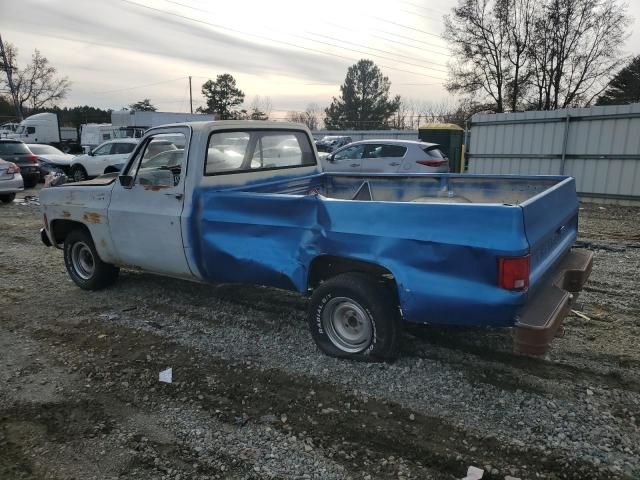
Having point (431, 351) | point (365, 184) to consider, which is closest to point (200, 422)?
point (431, 351)

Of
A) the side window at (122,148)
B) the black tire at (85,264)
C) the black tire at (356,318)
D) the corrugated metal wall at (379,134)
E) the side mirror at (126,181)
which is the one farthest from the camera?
the corrugated metal wall at (379,134)

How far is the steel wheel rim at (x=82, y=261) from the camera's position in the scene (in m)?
6.00

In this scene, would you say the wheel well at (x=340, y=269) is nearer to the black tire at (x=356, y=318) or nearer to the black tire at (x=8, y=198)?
the black tire at (x=356, y=318)

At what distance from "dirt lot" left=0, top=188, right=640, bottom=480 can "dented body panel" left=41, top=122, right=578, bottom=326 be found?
0.58 m

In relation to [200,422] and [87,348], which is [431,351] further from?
[87,348]

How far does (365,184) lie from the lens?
222 inches

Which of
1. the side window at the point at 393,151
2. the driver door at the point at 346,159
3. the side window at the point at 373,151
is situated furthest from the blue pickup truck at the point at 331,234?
the driver door at the point at 346,159

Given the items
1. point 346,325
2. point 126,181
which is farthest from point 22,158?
point 346,325

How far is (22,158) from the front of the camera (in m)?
16.1

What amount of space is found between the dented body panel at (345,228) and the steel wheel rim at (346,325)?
0.33 meters

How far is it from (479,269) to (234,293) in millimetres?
3296

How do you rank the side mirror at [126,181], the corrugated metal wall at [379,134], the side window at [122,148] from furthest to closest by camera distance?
the corrugated metal wall at [379,134], the side window at [122,148], the side mirror at [126,181]

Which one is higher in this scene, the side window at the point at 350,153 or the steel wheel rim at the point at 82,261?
the side window at the point at 350,153

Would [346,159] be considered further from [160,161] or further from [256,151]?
[160,161]
